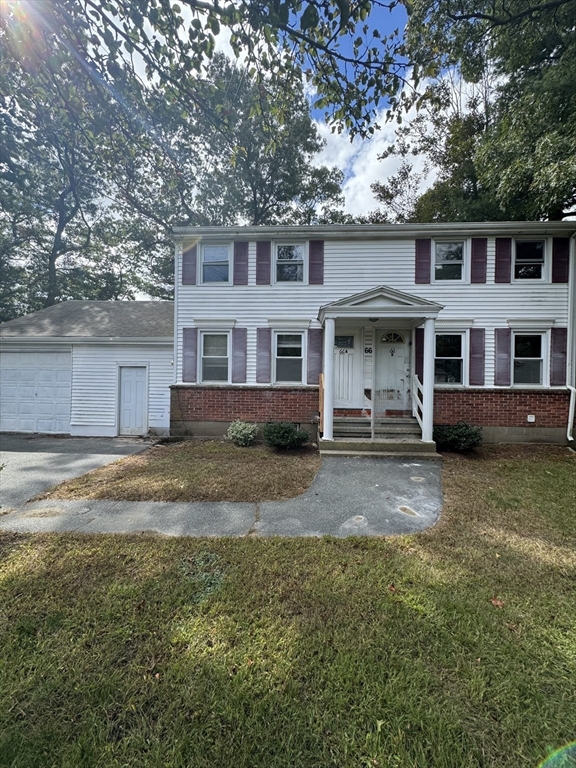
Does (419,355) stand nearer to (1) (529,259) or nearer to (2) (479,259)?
(2) (479,259)

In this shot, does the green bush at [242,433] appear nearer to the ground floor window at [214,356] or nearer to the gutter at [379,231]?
the ground floor window at [214,356]

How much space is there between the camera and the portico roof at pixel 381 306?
7.81 m

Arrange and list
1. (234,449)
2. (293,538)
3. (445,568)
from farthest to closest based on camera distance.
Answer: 1. (234,449)
2. (293,538)
3. (445,568)

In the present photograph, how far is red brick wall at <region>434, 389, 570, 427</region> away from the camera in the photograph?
895 cm

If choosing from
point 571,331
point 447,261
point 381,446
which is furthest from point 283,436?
point 571,331

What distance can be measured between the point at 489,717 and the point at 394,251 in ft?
31.7

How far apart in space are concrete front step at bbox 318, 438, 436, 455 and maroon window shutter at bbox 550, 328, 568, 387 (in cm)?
451

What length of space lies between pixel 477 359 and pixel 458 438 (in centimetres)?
265

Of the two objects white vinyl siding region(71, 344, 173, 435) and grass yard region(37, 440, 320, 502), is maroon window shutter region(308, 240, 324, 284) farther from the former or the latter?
white vinyl siding region(71, 344, 173, 435)

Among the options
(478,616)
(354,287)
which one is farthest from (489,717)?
(354,287)

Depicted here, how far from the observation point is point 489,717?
1781 millimetres

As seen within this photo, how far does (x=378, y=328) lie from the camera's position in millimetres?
9336

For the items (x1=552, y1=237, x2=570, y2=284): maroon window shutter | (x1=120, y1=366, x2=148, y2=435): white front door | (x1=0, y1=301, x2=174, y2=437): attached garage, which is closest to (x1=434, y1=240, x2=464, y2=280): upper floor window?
(x1=552, y1=237, x2=570, y2=284): maroon window shutter

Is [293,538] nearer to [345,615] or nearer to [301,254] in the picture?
[345,615]
